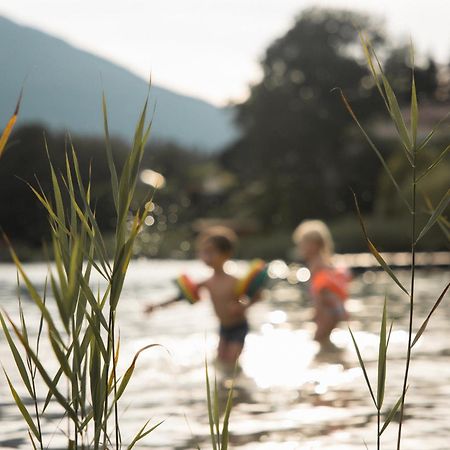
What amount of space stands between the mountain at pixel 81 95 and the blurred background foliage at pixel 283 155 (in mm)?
2040

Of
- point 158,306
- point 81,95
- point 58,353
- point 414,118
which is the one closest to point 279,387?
point 158,306

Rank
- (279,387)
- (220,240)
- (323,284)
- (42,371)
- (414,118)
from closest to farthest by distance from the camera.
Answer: (42,371) < (414,118) < (279,387) < (220,240) < (323,284)

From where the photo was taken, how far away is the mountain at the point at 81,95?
5109mm

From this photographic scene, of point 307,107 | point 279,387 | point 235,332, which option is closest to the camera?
point 279,387

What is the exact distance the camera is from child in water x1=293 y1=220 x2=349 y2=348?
385 inches

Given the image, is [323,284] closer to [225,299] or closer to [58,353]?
[225,299]

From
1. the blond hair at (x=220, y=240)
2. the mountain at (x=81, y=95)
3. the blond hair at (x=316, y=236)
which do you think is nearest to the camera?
the mountain at (x=81, y=95)

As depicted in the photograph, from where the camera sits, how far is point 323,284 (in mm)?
9805

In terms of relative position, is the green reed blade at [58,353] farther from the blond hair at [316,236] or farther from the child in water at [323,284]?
the blond hair at [316,236]

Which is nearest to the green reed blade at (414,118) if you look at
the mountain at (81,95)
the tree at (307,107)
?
the mountain at (81,95)

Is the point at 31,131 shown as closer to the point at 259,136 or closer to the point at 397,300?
the point at 259,136

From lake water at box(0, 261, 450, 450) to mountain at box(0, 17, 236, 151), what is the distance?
185 cm

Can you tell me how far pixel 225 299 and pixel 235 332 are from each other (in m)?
0.26

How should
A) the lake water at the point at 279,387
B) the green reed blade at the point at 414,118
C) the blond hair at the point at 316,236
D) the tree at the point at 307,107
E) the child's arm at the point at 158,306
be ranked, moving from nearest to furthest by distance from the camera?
the green reed blade at the point at 414,118 → the lake water at the point at 279,387 → the child's arm at the point at 158,306 → the blond hair at the point at 316,236 → the tree at the point at 307,107
